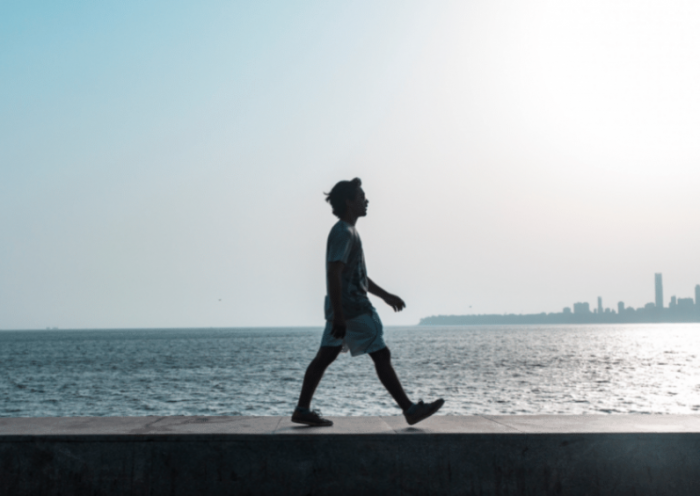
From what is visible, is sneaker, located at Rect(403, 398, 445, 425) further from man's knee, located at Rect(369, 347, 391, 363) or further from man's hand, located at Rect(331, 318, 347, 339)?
man's hand, located at Rect(331, 318, 347, 339)

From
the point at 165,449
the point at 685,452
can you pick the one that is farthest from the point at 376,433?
the point at 685,452

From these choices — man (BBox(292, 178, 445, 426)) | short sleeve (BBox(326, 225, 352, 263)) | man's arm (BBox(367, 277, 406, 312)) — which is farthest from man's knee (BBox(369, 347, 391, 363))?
short sleeve (BBox(326, 225, 352, 263))

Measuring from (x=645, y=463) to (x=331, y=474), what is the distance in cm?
195

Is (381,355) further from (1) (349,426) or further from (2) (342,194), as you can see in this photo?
(2) (342,194)

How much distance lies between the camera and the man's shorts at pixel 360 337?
483 cm

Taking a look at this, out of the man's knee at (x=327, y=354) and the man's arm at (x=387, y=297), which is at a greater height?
the man's arm at (x=387, y=297)

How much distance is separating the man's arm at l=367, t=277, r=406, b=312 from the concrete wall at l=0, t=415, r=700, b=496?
1375 millimetres

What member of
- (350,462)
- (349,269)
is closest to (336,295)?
(349,269)

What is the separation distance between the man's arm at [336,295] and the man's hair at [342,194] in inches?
20.2

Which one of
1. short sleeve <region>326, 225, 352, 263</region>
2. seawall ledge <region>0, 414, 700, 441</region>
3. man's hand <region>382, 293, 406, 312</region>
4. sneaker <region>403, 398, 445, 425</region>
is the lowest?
seawall ledge <region>0, 414, 700, 441</region>

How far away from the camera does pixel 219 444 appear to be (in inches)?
161

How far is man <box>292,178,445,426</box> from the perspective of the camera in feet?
15.5

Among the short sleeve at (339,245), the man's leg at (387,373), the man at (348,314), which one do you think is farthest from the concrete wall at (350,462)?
the short sleeve at (339,245)

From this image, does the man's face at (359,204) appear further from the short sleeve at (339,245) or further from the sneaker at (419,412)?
the sneaker at (419,412)
